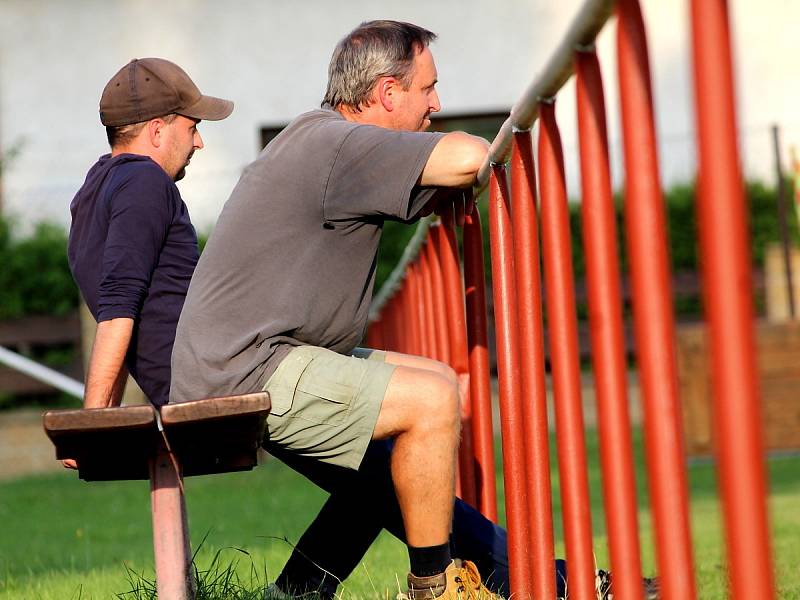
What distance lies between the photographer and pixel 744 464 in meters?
1.29

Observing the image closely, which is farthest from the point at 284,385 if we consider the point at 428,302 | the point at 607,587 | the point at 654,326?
the point at 428,302

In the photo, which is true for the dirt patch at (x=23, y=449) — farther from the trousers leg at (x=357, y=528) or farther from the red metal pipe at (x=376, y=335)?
the trousers leg at (x=357, y=528)

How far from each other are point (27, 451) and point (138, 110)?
728 centimetres

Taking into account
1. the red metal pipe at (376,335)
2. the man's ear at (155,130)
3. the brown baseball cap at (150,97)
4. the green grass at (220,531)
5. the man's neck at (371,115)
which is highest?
the brown baseball cap at (150,97)

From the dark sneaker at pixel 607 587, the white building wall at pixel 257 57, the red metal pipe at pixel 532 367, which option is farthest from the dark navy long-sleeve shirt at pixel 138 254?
the white building wall at pixel 257 57

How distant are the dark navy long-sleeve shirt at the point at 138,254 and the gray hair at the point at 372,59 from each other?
0.51 metres

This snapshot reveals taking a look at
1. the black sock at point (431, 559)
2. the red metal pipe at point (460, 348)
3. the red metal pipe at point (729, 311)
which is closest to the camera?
the red metal pipe at point (729, 311)

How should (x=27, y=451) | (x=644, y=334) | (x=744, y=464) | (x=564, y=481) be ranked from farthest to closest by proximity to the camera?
(x=27, y=451), (x=564, y=481), (x=644, y=334), (x=744, y=464)

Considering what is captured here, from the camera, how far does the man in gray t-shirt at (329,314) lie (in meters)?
2.71

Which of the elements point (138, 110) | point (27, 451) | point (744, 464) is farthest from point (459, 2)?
point (744, 464)

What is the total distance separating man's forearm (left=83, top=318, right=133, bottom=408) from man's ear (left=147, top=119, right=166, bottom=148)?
0.60 m

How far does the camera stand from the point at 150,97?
346 cm

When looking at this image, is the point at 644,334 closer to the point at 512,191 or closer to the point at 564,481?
the point at 564,481

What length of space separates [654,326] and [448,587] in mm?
1308
